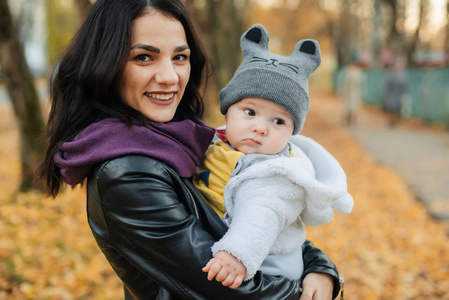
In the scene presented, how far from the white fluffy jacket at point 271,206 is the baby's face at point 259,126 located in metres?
0.14

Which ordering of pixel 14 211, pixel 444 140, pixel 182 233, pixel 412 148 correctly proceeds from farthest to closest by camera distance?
pixel 444 140
pixel 412 148
pixel 14 211
pixel 182 233

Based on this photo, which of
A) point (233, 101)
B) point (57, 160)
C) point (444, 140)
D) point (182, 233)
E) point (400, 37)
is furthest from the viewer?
point (400, 37)

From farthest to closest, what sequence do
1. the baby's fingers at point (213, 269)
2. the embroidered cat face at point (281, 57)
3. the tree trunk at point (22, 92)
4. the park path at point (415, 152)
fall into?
the park path at point (415, 152)
the tree trunk at point (22, 92)
the embroidered cat face at point (281, 57)
the baby's fingers at point (213, 269)

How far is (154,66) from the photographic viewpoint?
1.56 meters

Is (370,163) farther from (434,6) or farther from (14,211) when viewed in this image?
(434,6)

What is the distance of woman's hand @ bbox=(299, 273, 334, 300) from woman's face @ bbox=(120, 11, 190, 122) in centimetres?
89

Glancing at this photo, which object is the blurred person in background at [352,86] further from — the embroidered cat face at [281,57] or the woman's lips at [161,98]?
the woman's lips at [161,98]

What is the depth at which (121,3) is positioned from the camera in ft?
4.95

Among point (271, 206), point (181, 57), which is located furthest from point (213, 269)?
point (181, 57)

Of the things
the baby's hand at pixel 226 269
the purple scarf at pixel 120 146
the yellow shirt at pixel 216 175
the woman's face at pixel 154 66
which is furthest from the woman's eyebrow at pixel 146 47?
the baby's hand at pixel 226 269

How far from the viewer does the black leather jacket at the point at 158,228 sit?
1.34 m

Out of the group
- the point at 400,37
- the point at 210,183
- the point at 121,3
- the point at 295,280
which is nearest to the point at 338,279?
the point at 295,280

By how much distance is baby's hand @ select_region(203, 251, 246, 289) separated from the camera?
1.32m

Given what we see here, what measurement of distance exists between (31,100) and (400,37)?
638 inches
